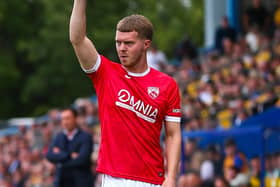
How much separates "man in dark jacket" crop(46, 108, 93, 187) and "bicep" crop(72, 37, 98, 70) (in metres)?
5.00

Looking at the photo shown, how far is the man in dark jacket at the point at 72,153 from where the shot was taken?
37.8ft

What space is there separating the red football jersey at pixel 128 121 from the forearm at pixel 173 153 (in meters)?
0.10

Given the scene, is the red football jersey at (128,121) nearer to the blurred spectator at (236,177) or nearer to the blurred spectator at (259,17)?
the blurred spectator at (236,177)

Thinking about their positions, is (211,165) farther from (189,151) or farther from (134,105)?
(134,105)

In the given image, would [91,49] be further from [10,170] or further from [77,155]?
[10,170]

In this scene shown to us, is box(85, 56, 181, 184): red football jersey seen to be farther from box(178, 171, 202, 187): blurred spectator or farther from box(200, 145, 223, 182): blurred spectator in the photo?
box(200, 145, 223, 182): blurred spectator

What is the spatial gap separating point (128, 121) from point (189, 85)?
44.6 ft

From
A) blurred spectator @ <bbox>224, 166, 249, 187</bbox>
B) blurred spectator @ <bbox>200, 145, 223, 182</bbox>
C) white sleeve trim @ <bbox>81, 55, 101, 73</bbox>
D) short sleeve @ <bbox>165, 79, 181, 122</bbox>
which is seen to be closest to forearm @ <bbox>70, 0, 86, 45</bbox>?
white sleeve trim @ <bbox>81, 55, 101, 73</bbox>

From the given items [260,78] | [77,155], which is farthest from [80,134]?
[260,78]

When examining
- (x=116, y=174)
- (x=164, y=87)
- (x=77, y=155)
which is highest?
(x=164, y=87)

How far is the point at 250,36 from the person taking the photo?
20500 mm

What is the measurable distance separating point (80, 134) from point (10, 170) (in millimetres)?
10302

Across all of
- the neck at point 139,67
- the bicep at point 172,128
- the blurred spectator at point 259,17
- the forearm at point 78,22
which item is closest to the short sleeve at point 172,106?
the bicep at point 172,128

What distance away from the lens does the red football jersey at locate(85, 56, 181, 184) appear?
21.9 feet
